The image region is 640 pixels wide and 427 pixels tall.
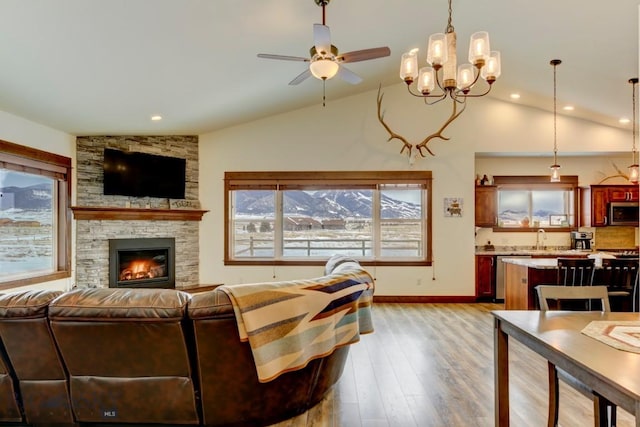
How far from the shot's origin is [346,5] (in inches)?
150

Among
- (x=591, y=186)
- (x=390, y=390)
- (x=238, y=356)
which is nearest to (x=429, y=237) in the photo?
(x=591, y=186)

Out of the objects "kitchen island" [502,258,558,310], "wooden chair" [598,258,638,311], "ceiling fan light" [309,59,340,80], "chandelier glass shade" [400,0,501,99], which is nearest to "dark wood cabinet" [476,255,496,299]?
"kitchen island" [502,258,558,310]

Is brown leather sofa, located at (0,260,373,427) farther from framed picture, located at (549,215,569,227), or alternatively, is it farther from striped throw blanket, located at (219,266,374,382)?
framed picture, located at (549,215,569,227)

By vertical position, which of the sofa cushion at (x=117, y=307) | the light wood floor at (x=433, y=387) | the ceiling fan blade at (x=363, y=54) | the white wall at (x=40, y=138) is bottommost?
the light wood floor at (x=433, y=387)

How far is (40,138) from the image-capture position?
5.39 meters

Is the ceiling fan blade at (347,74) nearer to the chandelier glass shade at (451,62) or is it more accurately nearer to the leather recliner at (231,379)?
the chandelier glass shade at (451,62)

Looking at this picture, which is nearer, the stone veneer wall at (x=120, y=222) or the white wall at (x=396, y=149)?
the stone veneer wall at (x=120, y=222)

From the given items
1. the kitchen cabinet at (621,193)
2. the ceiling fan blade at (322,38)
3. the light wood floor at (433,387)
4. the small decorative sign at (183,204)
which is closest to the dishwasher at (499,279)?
the light wood floor at (433,387)

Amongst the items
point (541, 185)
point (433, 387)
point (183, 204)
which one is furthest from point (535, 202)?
point (183, 204)

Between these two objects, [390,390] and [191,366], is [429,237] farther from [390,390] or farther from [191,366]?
[191,366]

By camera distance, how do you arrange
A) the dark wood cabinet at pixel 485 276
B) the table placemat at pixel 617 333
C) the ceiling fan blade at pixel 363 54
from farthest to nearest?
the dark wood cabinet at pixel 485 276, the ceiling fan blade at pixel 363 54, the table placemat at pixel 617 333

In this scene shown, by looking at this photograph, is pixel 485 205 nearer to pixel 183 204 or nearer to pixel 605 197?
pixel 605 197

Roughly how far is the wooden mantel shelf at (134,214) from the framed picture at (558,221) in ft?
20.8

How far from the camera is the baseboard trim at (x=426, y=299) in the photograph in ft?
21.5
